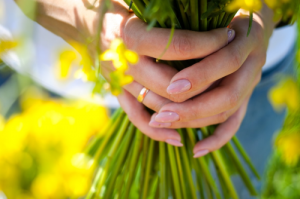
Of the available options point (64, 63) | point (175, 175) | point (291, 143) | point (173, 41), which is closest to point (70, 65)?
point (64, 63)

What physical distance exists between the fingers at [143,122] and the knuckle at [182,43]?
0.12 meters

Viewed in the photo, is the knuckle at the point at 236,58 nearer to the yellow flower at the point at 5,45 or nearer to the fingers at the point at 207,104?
the fingers at the point at 207,104

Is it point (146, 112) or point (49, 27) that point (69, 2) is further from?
point (146, 112)

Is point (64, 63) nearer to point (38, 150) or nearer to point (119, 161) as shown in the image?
point (38, 150)

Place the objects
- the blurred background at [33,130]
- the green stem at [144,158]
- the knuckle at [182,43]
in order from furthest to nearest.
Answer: the green stem at [144,158]
the knuckle at [182,43]
the blurred background at [33,130]

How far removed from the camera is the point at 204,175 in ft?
1.37

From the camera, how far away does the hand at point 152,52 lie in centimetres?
29

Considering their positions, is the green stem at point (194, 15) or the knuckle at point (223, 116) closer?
the green stem at point (194, 15)

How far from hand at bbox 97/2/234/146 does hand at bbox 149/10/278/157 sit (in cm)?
1

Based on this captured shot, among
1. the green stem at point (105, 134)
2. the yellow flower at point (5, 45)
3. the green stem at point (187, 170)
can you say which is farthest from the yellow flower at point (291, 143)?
the yellow flower at point (5, 45)

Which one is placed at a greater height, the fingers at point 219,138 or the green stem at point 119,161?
the green stem at point 119,161

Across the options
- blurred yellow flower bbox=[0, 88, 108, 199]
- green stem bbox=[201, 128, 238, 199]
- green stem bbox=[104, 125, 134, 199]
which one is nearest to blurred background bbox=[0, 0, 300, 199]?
blurred yellow flower bbox=[0, 88, 108, 199]

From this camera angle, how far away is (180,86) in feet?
1.00

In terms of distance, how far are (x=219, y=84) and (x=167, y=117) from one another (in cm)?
10
